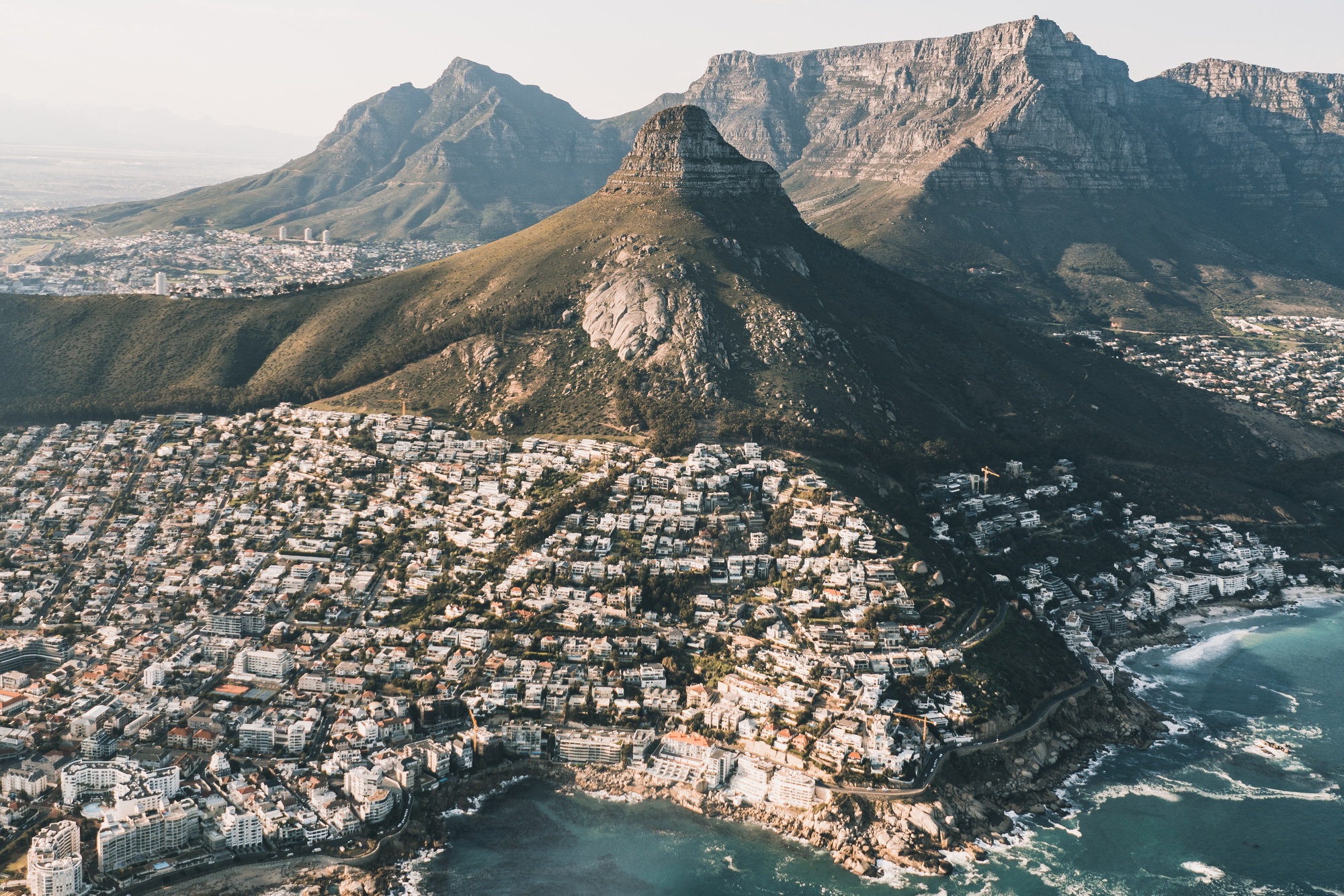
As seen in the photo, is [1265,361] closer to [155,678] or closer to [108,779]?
[155,678]

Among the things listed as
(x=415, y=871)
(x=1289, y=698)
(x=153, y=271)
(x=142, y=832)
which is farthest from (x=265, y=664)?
(x=153, y=271)

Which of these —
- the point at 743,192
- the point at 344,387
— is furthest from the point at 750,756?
the point at 743,192

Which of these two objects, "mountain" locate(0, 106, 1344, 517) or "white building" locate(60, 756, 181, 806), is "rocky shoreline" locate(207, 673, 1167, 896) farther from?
"mountain" locate(0, 106, 1344, 517)

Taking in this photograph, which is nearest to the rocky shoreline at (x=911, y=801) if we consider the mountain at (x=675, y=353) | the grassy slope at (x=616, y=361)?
the mountain at (x=675, y=353)

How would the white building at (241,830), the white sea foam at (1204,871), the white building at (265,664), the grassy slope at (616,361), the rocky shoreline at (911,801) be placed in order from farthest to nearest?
the grassy slope at (616,361)
the white building at (265,664)
the rocky shoreline at (911,801)
the white sea foam at (1204,871)
the white building at (241,830)

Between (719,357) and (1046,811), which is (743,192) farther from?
(1046,811)

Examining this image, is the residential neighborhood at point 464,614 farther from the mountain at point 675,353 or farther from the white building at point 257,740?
the mountain at point 675,353
